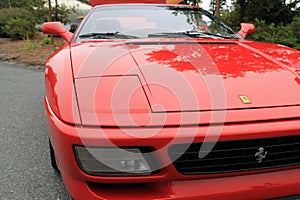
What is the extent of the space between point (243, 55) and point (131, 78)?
2.73 feet

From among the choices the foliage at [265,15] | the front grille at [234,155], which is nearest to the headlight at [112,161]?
the front grille at [234,155]

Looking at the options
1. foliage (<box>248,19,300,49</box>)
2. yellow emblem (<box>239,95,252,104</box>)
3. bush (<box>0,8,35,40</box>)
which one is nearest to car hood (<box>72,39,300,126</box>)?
yellow emblem (<box>239,95,252,104</box>)

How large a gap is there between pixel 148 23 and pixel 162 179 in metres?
1.66

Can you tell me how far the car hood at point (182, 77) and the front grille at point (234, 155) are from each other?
0.53 ft

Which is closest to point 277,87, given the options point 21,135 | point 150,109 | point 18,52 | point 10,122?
point 150,109

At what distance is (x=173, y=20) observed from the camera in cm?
256

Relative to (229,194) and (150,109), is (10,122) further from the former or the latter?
(229,194)

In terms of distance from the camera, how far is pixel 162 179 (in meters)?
1.16

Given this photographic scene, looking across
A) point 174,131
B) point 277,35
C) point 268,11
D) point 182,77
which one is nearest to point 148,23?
point 182,77

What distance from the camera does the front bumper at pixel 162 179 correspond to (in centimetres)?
110

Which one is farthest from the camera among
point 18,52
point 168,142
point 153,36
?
point 18,52

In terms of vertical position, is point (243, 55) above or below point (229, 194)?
above

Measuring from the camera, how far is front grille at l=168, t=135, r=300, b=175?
1.16 meters

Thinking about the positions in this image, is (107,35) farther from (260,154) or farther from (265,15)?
(265,15)
